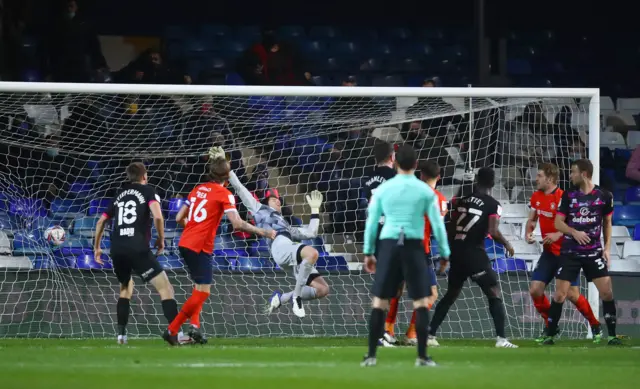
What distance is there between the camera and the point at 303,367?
8.52 metres

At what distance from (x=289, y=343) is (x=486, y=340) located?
2.30 meters

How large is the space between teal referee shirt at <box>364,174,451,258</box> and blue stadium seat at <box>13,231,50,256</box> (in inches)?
233

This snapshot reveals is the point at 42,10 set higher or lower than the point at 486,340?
higher

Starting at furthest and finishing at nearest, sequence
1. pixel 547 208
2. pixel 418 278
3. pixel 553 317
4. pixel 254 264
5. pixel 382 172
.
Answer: pixel 254 264 → pixel 547 208 → pixel 553 317 → pixel 382 172 → pixel 418 278

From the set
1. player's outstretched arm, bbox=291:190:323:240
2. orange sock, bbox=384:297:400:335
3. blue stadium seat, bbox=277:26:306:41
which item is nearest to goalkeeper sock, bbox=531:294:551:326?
orange sock, bbox=384:297:400:335

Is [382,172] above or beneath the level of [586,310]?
above

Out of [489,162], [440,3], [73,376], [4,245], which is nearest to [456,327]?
[489,162]

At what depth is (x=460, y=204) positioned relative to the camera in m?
11.9

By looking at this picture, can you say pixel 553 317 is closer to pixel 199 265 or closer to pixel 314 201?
pixel 314 201

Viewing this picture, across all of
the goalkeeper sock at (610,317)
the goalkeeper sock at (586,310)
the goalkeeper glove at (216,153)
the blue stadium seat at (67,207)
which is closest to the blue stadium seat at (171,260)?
the blue stadium seat at (67,207)

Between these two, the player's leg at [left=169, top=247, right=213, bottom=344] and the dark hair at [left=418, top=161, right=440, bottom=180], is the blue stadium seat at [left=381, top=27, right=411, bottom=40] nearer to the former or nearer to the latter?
the dark hair at [left=418, top=161, right=440, bottom=180]

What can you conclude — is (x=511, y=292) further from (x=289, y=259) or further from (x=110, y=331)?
(x=110, y=331)

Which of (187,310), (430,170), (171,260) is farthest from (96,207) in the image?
(430,170)

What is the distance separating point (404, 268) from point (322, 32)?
38.1 feet
